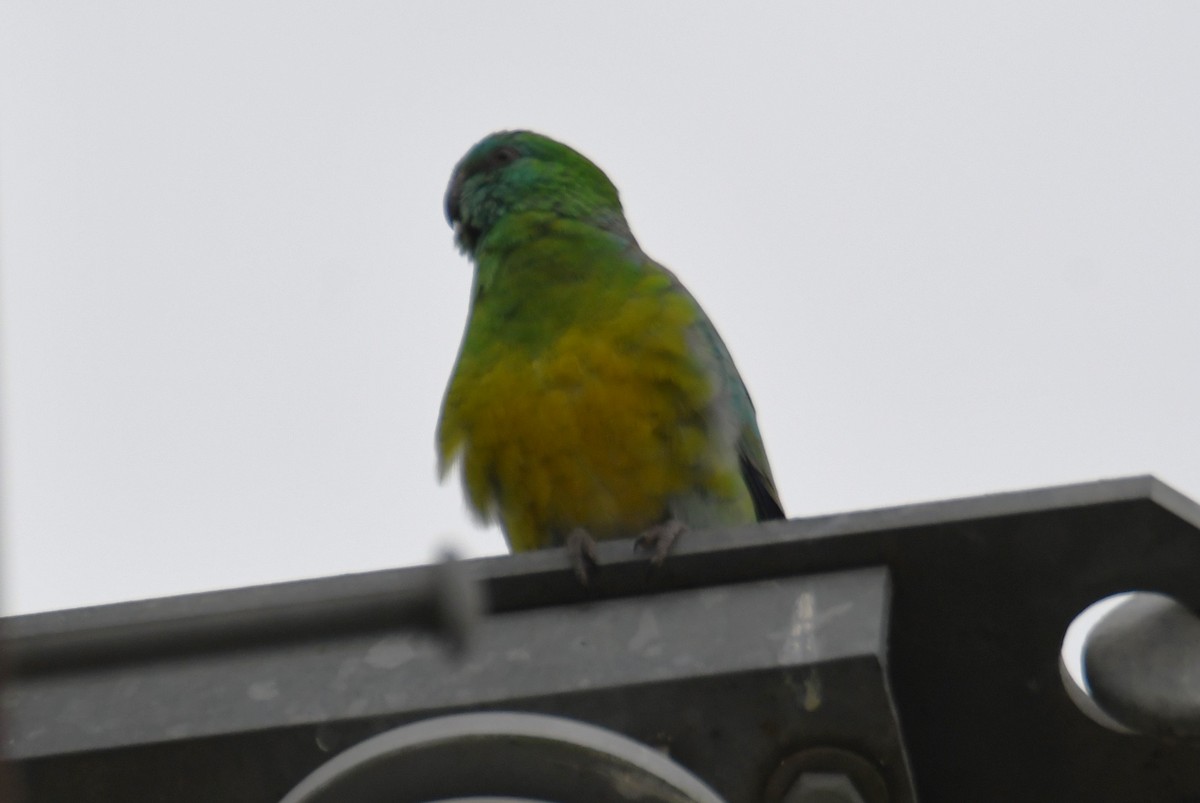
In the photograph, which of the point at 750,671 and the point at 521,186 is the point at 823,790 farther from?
the point at 521,186

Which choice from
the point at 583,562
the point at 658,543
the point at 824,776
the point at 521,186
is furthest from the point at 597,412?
the point at 824,776

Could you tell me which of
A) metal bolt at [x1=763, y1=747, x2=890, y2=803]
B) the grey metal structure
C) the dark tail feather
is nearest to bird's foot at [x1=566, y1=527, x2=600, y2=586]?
the grey metal structure

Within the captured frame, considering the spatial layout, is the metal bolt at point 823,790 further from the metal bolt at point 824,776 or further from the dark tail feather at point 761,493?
the dark tail feather at point 761,493

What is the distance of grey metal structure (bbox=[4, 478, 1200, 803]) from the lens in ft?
7.03

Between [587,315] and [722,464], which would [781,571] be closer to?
[722,464]

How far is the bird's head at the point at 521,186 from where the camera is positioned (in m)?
5.46

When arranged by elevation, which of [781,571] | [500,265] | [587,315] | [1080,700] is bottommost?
[1080,700]

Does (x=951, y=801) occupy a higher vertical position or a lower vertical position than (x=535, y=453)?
lower

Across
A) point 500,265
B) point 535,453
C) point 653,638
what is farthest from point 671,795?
point 500,265

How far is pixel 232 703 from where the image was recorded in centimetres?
222

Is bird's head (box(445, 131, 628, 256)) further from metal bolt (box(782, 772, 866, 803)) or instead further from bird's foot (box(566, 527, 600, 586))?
metal bolt (box(782, 772, 866, 803))

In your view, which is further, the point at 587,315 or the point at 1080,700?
the point at 587,315

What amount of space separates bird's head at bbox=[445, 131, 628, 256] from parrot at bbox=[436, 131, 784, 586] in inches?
20.2

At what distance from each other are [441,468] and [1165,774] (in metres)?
2.50
